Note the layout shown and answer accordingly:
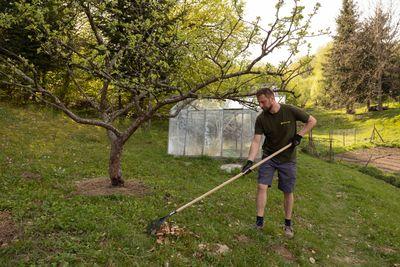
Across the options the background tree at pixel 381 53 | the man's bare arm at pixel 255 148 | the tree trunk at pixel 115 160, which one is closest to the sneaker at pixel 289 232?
the man's bare arm at pixel 255 148

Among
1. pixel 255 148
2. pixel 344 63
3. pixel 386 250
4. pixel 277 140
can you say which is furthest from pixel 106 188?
pixel 344 63

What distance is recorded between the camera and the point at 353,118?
45125 millimetres

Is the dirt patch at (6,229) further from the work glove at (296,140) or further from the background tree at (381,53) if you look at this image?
the background tree at (381,53)

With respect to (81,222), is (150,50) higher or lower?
higher

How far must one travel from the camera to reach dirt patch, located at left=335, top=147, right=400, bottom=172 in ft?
83.3

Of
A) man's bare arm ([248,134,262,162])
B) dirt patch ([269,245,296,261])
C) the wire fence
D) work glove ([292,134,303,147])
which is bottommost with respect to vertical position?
the wire fence

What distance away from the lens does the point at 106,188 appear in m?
9.12

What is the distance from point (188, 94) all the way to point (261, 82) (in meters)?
1.71

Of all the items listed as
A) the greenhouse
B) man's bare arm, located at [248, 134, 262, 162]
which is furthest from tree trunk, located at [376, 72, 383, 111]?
man's bare arm, located at [248, 134, 262, 162]

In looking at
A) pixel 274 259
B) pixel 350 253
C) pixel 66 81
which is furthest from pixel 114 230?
pixel 66 81

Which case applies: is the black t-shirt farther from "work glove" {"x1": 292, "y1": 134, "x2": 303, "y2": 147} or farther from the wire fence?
the wire fence

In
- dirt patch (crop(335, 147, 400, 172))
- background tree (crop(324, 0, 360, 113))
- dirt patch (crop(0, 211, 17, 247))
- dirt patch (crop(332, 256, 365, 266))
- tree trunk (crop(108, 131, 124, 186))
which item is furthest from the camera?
background tree (crop(324, 0, 360, 113))

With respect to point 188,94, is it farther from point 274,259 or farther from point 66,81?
point 66,81

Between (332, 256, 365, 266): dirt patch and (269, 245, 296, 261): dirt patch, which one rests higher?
(269, 245, 296, 261): dirt patch
